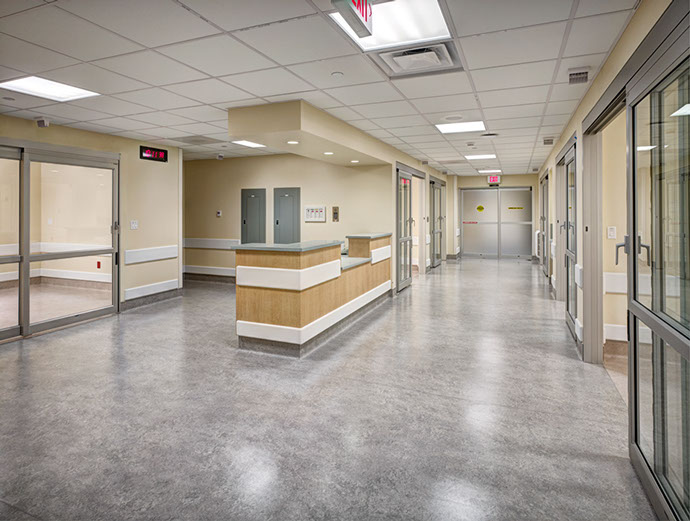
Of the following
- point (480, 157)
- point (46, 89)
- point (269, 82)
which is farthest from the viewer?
point (480, 157)

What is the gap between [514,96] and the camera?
15.1 ft

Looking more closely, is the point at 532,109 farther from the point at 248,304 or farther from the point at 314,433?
the point at 314,433

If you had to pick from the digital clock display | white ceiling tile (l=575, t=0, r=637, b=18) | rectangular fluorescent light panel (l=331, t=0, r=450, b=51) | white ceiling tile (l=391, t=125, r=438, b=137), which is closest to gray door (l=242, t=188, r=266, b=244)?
the digital clock display

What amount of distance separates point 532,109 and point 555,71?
1434 mm

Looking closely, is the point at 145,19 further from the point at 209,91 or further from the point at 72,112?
the point at 72,112

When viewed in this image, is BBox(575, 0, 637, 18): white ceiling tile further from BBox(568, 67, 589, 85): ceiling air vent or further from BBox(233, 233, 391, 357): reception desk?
BBox(233, 233, 391, 357): reception desk

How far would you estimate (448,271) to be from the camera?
443 inches

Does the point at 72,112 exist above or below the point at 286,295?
above

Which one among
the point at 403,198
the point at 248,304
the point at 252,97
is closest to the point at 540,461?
the point at 248,304

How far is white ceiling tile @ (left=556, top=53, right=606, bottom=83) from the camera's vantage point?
11.4 feet

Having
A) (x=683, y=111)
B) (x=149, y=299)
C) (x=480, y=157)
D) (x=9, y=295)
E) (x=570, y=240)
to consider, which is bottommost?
(x=149, y=299)

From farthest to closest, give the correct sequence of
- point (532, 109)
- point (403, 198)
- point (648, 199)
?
1. point (403, 198)
2. point (532, 109)
3. point (648, 199)

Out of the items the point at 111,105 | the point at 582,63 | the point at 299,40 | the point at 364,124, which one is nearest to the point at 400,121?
the point at 364,124

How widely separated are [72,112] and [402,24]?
13.8ft
